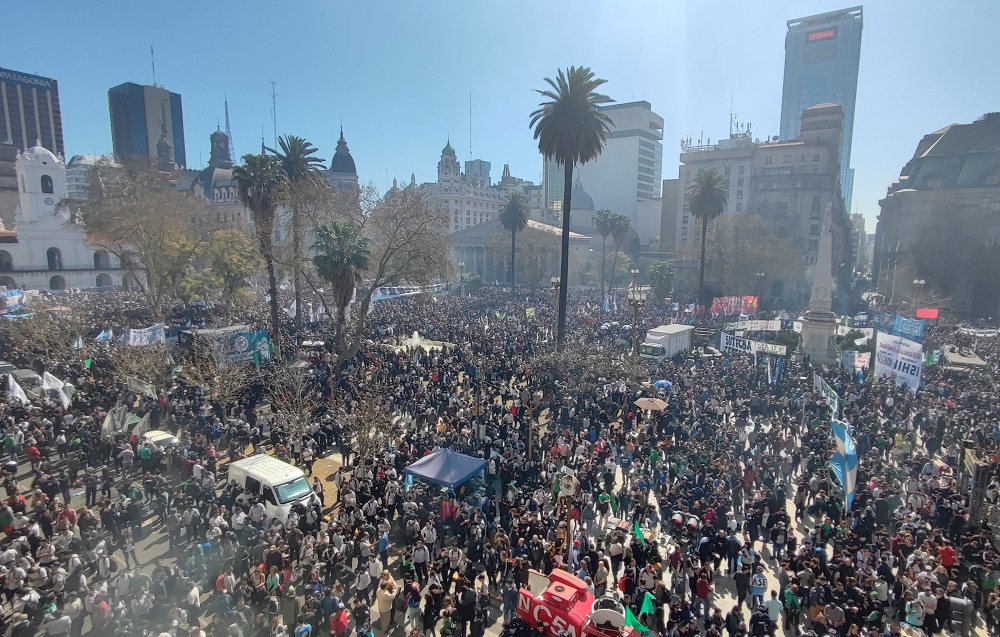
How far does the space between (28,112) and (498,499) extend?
194 metres

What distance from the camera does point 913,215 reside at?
69.0 m

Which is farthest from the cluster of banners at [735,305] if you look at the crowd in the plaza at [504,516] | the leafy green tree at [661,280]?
the crowd in the plaza at [504,516]

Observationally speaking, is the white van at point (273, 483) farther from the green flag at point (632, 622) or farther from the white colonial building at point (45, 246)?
the white colonial building at point (45, 246)

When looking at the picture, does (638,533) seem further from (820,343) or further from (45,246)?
(45,246)

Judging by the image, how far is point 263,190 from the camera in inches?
1225

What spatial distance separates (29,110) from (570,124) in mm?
180143

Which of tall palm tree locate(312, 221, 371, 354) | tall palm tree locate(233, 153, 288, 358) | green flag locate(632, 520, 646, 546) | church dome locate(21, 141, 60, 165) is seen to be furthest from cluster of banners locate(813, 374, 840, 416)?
church dome locate(21, 141, 60, 165)

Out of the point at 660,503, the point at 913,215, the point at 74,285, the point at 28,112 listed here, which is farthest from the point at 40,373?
the point at 28,112

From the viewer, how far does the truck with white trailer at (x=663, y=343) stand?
108 feet

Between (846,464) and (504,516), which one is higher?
(846,464)

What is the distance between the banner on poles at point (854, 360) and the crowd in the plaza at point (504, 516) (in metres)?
3.05

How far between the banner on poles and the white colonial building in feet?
237

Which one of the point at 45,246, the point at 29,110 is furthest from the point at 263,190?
the point at 29,110

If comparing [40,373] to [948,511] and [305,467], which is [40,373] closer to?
[305,467]
